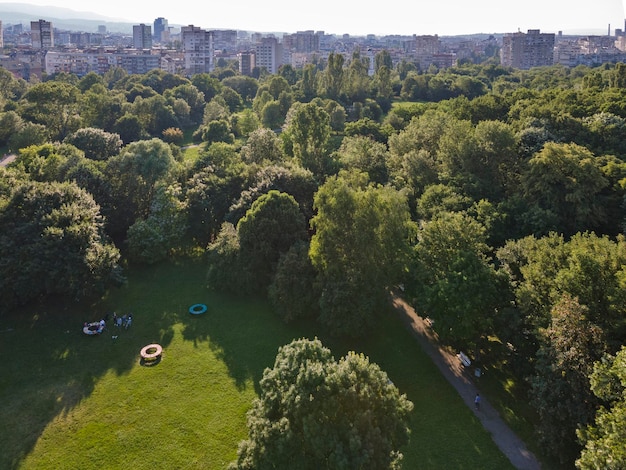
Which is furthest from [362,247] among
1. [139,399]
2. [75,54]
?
[75,54]

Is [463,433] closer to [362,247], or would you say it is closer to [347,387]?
[347,387]

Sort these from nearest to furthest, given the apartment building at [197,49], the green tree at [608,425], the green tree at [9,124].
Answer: the green tree at [608,425]
the green tree at [9,124]
the apartment building at [197,49]

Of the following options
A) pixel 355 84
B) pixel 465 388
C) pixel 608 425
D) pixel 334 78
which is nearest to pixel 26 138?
pixel 334 78

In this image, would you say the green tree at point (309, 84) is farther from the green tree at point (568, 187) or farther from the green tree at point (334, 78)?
the green tree at point (568, 187)

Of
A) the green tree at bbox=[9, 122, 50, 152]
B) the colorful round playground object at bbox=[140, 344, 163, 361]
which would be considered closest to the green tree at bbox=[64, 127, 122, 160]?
the green tree at bbox=[9, 122, 50, 152]

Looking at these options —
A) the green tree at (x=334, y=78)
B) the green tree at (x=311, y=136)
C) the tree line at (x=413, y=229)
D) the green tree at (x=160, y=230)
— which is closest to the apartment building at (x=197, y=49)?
the green tree at (x=334, y=78)

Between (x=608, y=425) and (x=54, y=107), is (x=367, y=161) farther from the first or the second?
(x=54, y=107)
